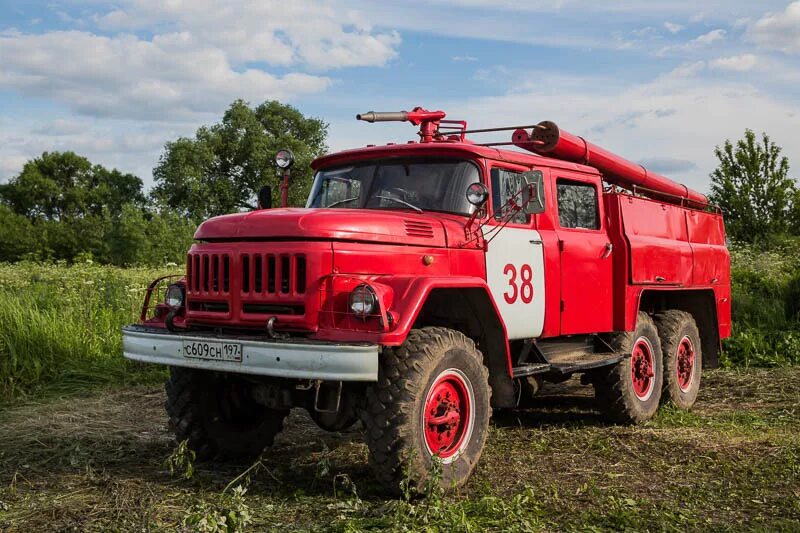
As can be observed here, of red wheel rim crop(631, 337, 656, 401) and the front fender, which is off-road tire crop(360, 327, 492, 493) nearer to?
the front fender

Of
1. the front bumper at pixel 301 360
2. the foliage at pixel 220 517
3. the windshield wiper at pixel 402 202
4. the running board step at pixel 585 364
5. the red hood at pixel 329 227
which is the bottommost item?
the foliage at pixel 220 517

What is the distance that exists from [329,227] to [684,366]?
5693 mm

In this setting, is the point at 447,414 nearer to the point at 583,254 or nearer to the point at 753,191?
the point at 583,254

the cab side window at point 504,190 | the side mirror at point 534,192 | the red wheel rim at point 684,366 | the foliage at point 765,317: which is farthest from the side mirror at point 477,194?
the foliage at point 765,317

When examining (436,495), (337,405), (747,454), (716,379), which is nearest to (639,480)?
(747,454)

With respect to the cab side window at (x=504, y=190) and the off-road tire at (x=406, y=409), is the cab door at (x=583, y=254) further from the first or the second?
the off-road tire at (x=406, y=409)

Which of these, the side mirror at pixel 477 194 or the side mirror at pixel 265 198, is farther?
the side mirror at pixel 265 198

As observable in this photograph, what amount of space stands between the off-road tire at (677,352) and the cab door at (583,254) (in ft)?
4.48

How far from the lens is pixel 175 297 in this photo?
20.4ft

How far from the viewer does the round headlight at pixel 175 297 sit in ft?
20.3

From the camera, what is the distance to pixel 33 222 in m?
58.1

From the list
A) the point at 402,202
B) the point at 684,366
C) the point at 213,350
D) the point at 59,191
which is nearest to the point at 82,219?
the point at 59,191

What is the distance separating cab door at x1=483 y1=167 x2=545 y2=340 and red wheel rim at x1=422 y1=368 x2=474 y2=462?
833 mm

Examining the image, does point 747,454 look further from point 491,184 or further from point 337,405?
point 337,405
